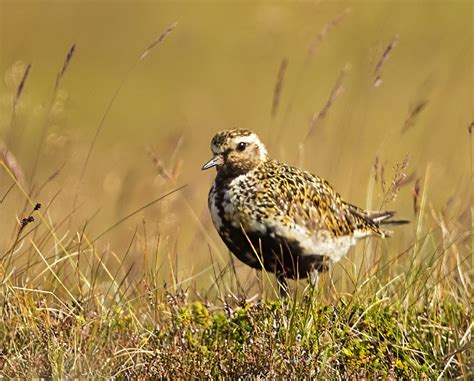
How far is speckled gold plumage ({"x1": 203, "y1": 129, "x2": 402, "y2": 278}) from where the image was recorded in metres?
5.05

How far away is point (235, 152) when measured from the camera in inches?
212

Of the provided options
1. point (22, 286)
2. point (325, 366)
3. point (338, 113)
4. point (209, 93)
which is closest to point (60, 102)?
point (22, 286)

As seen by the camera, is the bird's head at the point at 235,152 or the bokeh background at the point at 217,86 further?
the bokeh background at the point at 217,86

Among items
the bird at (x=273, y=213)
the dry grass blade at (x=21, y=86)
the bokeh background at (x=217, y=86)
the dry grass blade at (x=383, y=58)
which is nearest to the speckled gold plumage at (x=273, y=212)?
the bird at (x=273, y=213)

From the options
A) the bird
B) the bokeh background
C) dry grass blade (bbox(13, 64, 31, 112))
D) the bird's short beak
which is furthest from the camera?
the bokeh background

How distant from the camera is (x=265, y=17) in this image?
6871 mm

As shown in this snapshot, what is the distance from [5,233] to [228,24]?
1496cm

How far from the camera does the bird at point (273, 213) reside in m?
5.05

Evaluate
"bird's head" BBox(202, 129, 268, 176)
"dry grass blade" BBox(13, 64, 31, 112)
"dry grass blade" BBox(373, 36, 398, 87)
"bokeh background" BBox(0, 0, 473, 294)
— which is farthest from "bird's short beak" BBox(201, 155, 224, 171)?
"bokeh background" BBox(0, 0, 473, 294)

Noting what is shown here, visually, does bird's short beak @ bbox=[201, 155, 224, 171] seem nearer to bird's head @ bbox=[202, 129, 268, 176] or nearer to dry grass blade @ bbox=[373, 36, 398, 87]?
bird's head @ bbox=[202, 129, 268, 176]

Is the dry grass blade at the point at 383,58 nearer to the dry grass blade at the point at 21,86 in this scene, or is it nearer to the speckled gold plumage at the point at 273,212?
the speckled gold plumage at the point at 273,212

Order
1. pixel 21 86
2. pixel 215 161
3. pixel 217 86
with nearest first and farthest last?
pixel 21 86 → pixel 215 161 → pixel 217 86

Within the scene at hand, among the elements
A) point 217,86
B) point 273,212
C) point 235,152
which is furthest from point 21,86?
point 217,86

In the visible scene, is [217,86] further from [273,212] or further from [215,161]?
[273,212]
